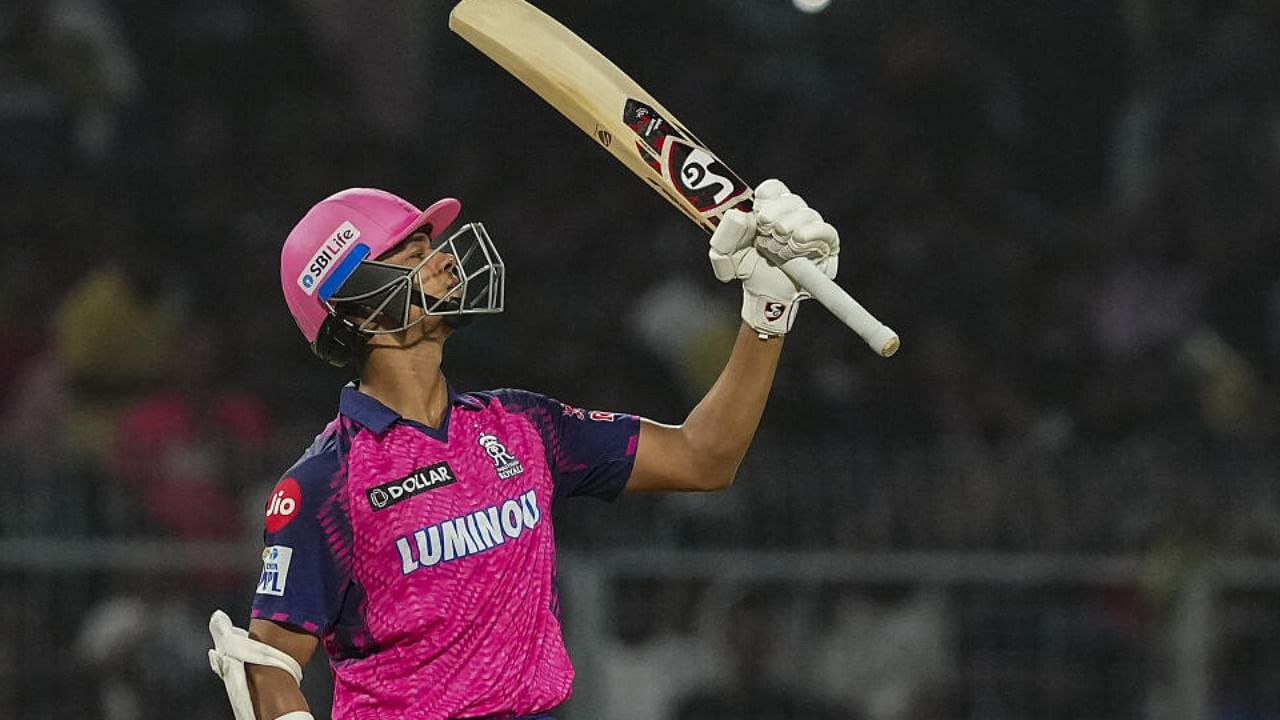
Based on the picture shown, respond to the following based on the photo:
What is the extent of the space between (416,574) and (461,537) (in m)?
0.11

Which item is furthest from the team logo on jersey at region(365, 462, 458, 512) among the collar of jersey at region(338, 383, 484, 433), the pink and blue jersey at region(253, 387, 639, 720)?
the collar of jersey at region(338, 383, 484, 433)

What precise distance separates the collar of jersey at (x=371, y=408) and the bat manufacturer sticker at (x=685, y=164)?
0.61 meters

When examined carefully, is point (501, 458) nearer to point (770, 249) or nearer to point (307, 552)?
point (307, 552)

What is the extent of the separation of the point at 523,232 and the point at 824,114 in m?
1.41

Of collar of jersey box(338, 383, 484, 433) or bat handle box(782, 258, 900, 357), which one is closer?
bat handle box(782, 258, 900, 357)

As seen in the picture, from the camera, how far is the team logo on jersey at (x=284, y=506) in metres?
4.05

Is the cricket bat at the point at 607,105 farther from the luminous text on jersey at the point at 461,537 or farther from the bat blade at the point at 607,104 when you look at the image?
the luminous text on jersey at the point at 461,537

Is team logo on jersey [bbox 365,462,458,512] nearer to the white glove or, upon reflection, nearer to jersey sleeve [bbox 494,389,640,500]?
jersey sleeve [bbox 494,389,640,500]

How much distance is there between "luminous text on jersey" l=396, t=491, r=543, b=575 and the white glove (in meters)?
0.59

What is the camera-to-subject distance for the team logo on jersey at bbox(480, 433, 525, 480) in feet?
13.7

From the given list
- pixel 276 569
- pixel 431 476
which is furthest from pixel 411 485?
pixel 276 569

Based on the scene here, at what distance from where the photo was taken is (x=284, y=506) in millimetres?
4059

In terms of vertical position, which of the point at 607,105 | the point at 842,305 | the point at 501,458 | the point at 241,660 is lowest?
the point at 241,660

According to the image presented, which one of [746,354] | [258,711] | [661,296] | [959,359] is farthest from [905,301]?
[258,711]
